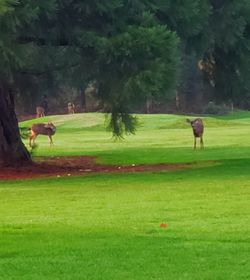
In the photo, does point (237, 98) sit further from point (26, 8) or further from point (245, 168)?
point (26, 8)

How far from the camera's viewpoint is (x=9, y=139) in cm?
2750

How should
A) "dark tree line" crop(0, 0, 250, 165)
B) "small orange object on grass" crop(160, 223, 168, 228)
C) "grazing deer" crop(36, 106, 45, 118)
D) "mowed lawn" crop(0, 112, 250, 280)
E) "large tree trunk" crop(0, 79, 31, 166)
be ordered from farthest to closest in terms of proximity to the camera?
"grazing deer" crop(36, 106, 45, 118), "large tree trunk" crop(0, 79, 31, 166), "dark tree line" crop(0, 0, 250, 165), "small orange object on grass" crop(160, 223, 168, 228), "mowed lawn" crop(0, 112, 250, 280)

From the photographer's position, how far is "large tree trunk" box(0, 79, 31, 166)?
88.8ft

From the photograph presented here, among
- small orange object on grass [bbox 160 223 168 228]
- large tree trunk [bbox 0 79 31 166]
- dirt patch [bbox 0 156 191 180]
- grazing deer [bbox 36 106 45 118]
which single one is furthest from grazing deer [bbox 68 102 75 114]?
small orange object on grass [bbox 160 223 168 228]

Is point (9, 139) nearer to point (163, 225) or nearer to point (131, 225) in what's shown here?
point (131, 225)

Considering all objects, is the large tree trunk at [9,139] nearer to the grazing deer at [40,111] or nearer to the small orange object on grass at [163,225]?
the small orange object on grass at [163,225]

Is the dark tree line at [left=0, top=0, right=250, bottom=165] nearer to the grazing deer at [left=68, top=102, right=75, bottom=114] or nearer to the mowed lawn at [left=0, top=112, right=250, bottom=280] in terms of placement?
the mowed lawn at [left=0, top=112, right=250, bottom=280]

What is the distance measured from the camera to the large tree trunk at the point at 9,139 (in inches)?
1066

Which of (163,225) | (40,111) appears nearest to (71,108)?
(40,111)

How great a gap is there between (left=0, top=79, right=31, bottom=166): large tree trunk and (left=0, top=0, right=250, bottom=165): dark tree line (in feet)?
0.10

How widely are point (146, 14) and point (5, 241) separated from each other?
11808 mm

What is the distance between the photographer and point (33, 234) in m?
11.7

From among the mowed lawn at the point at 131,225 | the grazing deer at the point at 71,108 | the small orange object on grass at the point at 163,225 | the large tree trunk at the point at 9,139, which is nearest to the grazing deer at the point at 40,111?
the grazing deer at the point at 71,108

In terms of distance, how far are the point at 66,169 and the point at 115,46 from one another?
6.24 m
